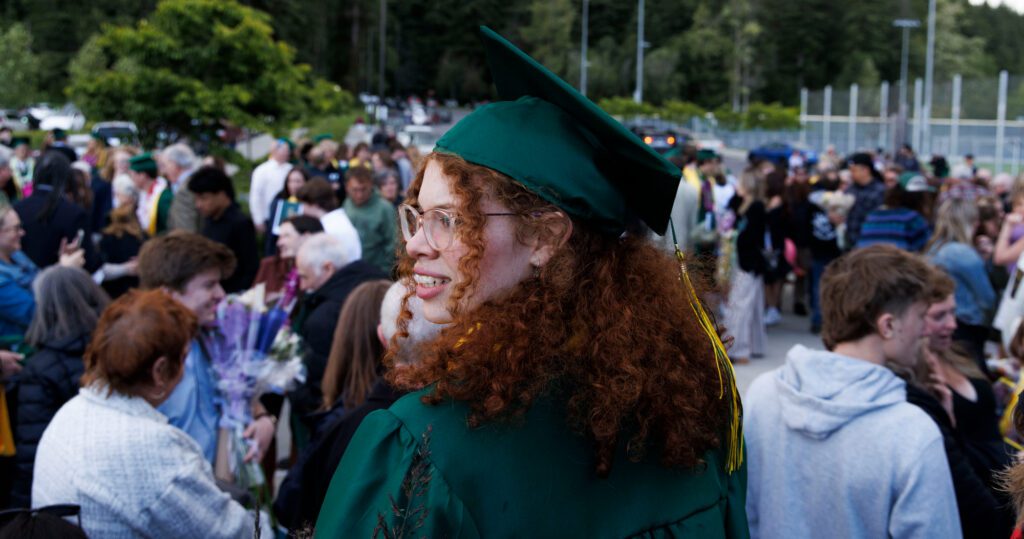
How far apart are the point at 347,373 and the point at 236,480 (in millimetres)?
837

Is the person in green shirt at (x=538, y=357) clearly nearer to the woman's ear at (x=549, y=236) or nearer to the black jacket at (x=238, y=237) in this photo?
the woman's ear at (x=549, y=236)

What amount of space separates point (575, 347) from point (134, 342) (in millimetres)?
2105

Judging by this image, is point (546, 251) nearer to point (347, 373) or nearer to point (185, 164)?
point (347, 373)

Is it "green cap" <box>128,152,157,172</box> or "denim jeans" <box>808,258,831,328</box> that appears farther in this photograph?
"denim jeans" <box>808,258,831,328</box>

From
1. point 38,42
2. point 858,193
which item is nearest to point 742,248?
point 858,193

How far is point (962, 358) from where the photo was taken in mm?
3873

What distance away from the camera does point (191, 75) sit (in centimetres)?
1652

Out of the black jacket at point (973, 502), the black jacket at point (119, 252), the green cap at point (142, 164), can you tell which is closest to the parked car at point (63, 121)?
the green cap at point (142, 164)

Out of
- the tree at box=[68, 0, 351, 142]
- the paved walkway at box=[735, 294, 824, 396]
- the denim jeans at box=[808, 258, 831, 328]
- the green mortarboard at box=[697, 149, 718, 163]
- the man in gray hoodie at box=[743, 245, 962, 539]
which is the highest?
the tree at box=[68, 0, 351, 142]

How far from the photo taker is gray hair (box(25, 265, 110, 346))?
4.25 m

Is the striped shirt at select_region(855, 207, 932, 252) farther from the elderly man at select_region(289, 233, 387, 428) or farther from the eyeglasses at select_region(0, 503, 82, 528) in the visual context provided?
the eyeglasses at select_region(0, 503, 82, 528)

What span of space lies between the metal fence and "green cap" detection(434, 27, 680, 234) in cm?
3007

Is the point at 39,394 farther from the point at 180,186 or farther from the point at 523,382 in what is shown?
the point at 180,186

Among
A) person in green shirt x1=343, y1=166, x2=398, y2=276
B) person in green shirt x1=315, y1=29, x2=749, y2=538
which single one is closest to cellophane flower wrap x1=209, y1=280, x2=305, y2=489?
person in green shirt x1=315, y1=29, x2=749, y2=538
